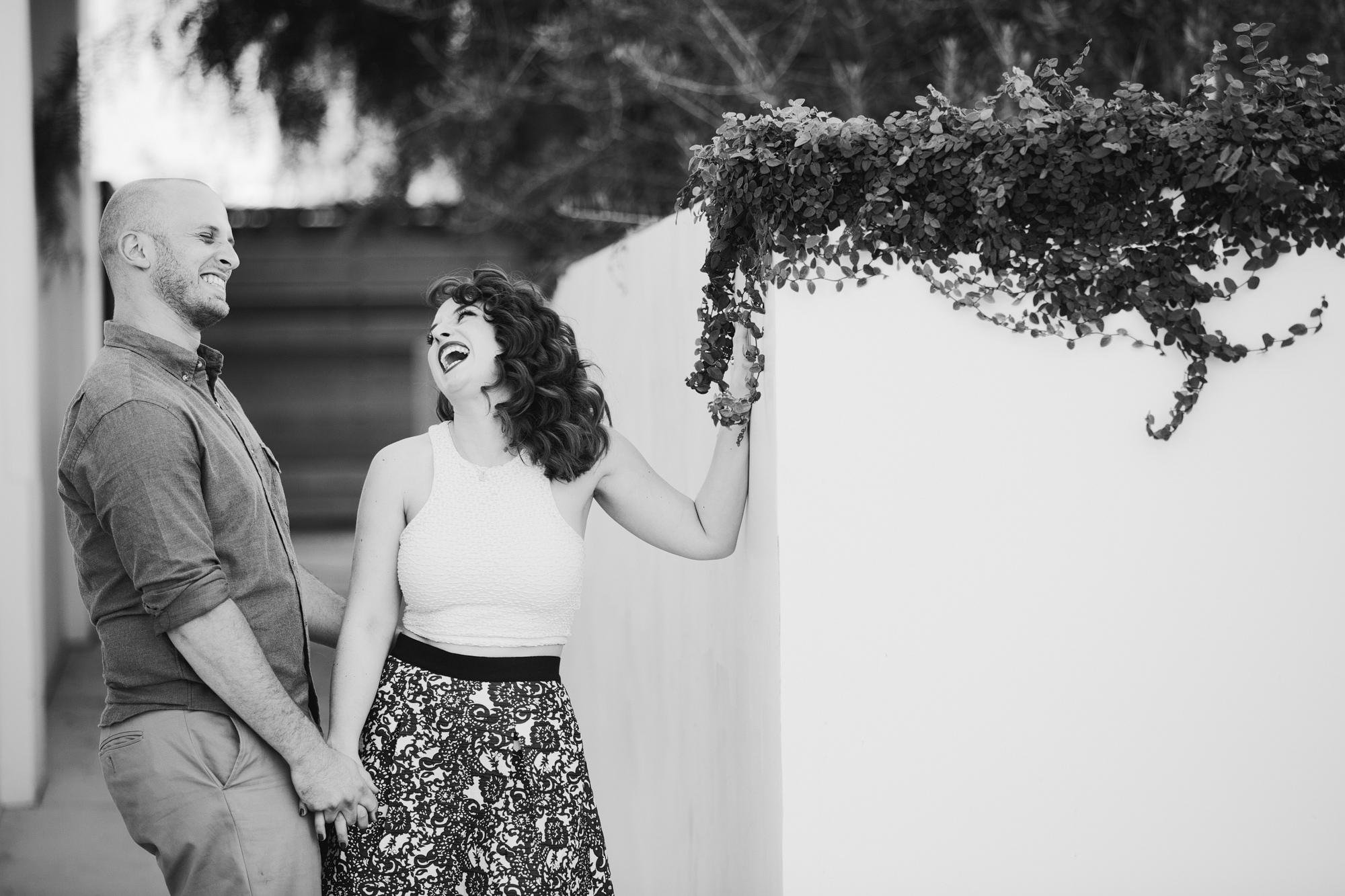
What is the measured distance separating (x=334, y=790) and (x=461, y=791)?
9.4 inches

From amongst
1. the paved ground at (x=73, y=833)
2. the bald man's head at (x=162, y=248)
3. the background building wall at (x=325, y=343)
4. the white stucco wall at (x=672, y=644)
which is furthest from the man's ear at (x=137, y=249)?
the background building wall at (x=325, y=343)

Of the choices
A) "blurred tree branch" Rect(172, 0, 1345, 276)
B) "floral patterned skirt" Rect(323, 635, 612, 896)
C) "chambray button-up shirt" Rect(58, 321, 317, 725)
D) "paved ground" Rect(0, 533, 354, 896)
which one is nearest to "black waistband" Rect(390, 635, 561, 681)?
"floral patterned skirt" Rect(323, 635, 612, 896)

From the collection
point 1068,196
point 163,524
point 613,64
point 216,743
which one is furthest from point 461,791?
point 613,64

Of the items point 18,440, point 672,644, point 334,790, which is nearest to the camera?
point 334,790

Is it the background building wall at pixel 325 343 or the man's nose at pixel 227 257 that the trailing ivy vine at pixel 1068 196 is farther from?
the background building wall at pixel 325 343

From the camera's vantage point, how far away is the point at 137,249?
88.1 inches

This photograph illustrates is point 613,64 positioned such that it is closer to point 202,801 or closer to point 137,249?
point 137,249

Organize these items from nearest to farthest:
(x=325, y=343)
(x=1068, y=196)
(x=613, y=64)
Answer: (x=1068, y=196) → (x=613, y=64) → (x=325, y=343)

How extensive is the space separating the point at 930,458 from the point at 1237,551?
0.57m

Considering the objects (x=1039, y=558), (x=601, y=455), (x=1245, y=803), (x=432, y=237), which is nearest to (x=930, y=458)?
(x=1039, y=558)

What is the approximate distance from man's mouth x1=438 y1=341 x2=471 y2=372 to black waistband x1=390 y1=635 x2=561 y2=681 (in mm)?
538

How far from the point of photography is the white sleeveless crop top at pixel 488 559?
2.34 m

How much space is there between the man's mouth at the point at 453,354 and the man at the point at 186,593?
1.32 ft

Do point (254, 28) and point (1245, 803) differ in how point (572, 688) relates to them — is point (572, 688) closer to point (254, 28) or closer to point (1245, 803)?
point (1245, 803)
